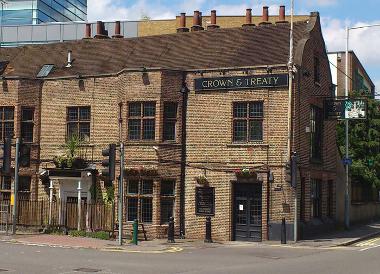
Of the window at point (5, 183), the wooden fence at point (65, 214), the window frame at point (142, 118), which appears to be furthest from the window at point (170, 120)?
the window at point (5, 183)

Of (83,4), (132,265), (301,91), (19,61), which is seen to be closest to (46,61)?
(19,61)

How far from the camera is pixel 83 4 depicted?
91188 millimetres

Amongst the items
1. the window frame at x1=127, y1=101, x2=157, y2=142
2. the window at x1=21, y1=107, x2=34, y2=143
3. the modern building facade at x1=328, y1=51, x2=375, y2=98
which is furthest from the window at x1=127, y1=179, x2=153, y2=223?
the modern building facade at x1=328, y1=51, x2=375, y2=98

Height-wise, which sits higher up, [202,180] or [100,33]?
[100,33]

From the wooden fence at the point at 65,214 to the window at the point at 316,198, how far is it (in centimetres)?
970

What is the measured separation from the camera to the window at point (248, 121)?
27.2 metres

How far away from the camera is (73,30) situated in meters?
65.8

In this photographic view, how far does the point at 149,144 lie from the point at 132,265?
10753 millimetres

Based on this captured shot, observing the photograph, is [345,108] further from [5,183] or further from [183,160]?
[5,183]

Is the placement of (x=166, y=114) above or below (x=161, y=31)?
below

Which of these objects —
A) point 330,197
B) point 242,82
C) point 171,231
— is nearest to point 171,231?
point 171,231

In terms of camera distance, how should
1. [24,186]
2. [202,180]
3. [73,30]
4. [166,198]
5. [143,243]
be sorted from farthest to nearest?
1. [73,30]
2. [24,186]
3. [166,198]
4. [202,180]
5. [143,243]

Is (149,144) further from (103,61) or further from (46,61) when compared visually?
(46,61)

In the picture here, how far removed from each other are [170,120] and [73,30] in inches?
1608
